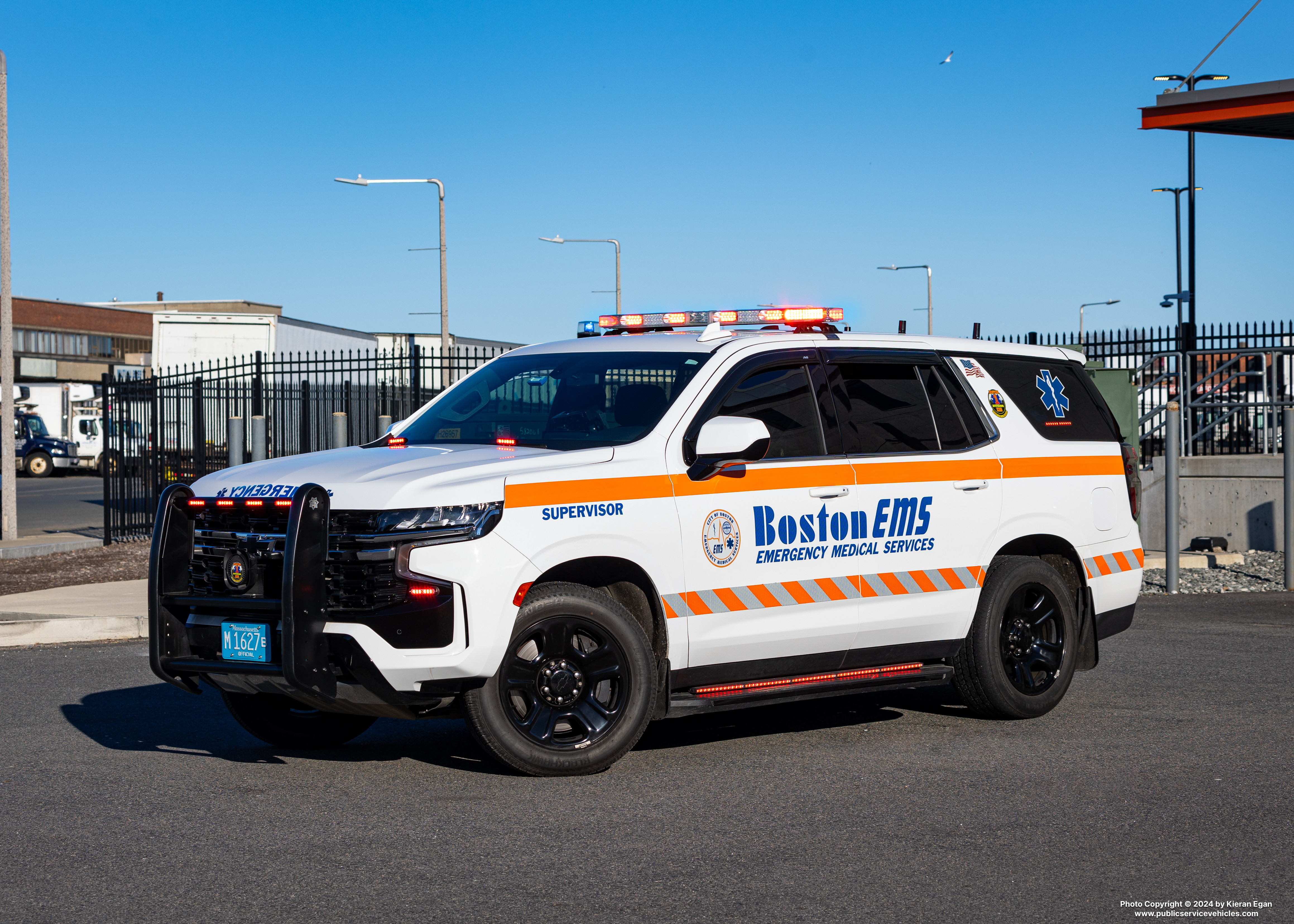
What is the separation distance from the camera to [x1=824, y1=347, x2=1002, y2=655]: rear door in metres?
7.24

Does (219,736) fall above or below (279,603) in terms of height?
below

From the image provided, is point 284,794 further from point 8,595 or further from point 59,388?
point 59,388

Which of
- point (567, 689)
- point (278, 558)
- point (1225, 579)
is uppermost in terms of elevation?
point (278, 558)

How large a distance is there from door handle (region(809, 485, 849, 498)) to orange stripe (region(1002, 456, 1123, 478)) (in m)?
1.12

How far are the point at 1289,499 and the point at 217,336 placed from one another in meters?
26.7

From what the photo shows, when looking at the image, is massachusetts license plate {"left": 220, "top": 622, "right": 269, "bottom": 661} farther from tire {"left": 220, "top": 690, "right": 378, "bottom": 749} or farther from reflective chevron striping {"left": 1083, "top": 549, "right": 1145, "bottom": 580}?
reflective chevron striping {"left": 1083, "top": 549, "right": 1145, "bottom": 580}

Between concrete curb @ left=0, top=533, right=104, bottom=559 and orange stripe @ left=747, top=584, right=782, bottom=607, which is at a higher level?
orange stripe @ left=747, top=584, right=782, bottom=607

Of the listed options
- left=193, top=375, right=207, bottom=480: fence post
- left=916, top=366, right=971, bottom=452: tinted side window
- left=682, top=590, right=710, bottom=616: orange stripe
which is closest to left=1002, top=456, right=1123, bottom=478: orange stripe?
left=916, top=366, right=971, bottom=452: tinted side window

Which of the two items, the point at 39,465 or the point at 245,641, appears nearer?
the point at 245,641

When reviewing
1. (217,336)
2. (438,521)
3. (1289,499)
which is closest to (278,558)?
(438,521)

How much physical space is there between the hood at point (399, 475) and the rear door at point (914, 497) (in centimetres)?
147

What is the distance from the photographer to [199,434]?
21.5m

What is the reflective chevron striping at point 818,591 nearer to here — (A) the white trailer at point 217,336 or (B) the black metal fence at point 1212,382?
(B) the black metal fence at point 1212,382

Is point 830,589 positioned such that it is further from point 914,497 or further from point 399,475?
point 399,475
